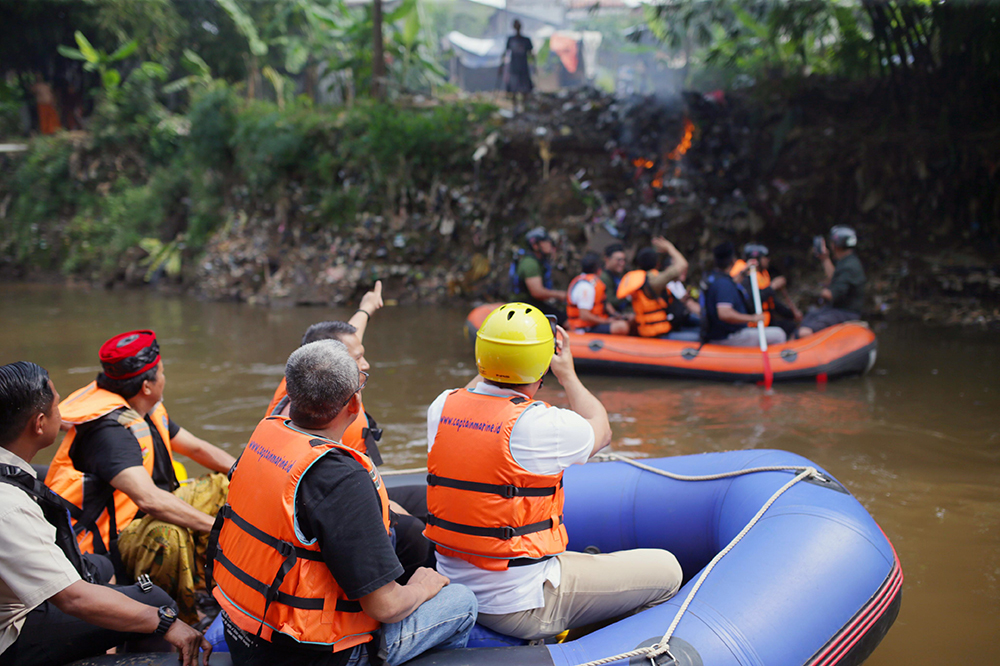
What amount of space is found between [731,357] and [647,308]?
0.94 m

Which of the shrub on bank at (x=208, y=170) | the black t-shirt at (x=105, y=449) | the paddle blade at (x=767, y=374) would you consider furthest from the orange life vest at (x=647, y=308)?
the shrub on bank at (x=208, y=170)

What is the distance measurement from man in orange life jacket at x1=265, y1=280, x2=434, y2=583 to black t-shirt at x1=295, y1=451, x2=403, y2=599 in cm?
73

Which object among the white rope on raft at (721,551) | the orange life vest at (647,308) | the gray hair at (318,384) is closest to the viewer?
the gray hair at (318,384)

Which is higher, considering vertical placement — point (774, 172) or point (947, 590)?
point (774, 172)

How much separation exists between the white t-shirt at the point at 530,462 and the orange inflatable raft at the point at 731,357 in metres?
5.00

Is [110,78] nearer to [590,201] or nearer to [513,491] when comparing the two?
[590,201]

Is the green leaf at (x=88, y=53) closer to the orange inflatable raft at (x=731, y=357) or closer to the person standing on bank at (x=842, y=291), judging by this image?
the orange inflatable raft at (x=731, y=357)

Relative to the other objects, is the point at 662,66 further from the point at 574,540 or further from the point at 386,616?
the point at 386,616

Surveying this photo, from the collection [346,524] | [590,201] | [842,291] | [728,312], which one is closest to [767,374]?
[728,312]

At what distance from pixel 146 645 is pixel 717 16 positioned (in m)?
11.7

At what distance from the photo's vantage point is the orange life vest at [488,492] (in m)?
2.15

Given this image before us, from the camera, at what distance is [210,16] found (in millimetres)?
20531

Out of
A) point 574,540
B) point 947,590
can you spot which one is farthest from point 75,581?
point 947,590

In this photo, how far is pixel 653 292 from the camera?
7215mm
